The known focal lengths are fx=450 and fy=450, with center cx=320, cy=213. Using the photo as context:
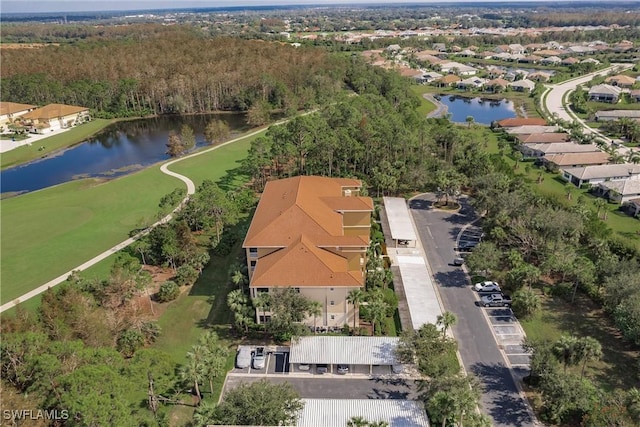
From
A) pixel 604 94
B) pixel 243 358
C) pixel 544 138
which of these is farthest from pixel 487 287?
pixel 604 94

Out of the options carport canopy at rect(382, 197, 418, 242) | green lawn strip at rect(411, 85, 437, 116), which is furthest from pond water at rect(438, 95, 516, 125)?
carport canopy at rect(382, 197, 418, 242)

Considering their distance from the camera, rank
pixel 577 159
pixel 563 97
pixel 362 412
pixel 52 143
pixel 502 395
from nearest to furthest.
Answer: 1. pixel 362 412
2. pixel 502 395
3. pixel 577 159
4. pixel 52 143
5. pixel 563 97

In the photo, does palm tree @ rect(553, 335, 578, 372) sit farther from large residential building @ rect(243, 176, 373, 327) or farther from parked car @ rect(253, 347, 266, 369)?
parked car @ rect(253, 347, 266, 369)

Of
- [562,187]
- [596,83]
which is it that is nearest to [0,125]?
[562,187]

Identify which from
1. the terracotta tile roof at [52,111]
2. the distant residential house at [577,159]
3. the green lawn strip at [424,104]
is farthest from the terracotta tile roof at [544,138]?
the terracotta tile roof at [52,111]

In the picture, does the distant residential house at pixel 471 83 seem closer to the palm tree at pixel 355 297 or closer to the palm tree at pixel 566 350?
the palm tree at pixel 355 297

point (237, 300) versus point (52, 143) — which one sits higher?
point (237, 300)

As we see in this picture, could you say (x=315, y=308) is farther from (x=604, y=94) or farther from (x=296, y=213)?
(x=604, y=94)
